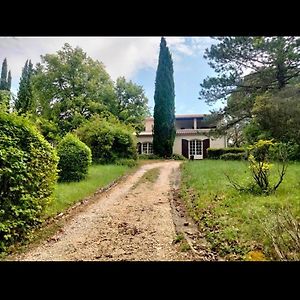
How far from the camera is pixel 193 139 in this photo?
866 cm

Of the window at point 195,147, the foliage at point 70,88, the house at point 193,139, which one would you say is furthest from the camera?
the window at point 195,147

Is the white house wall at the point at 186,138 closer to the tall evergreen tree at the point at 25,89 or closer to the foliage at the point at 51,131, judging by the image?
the foliage at the point at 51,131

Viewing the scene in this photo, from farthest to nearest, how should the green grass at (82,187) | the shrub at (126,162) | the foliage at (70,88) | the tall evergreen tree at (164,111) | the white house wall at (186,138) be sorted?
the tall evergreen tree at (164,111) < the shrub at (126,162) < the foliage at (70,88) < the white house wall at (186,138) < the green grass at (82,187)

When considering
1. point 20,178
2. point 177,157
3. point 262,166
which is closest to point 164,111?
point 177,157

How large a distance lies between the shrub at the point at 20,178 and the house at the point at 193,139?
4896mm

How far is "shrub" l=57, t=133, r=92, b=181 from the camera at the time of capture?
251 inches

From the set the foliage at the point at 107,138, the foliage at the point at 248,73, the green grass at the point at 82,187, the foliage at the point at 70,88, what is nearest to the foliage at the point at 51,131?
the foliage at the point at 70,88

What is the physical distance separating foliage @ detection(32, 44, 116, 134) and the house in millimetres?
2633

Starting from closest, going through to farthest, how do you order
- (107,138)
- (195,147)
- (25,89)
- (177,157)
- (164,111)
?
(25,89)
(195,147)
(107,138)
(177,157)
(164,111)

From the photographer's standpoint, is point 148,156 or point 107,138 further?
point 148,156

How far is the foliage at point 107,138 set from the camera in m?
9.18

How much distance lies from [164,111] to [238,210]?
780 cm

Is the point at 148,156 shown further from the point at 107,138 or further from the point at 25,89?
the point at 25,89

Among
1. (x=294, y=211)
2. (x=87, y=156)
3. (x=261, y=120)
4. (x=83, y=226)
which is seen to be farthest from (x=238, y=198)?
(x=87, y=156)
